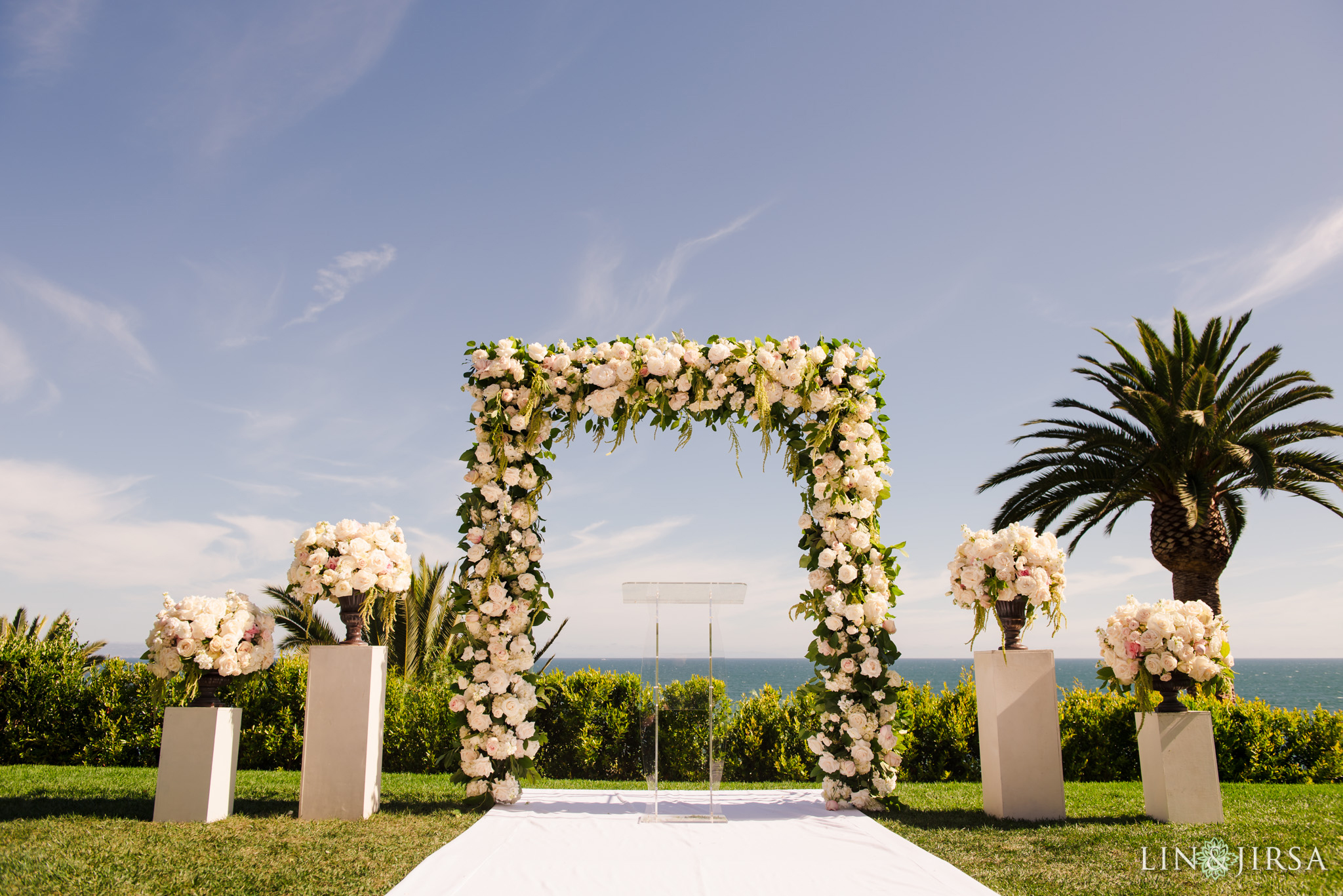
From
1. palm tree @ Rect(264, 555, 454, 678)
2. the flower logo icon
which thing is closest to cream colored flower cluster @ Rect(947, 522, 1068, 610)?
the flower logo icon

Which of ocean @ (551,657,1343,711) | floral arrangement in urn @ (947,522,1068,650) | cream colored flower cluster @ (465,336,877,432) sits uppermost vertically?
cream colored flower cluster @ (465,336,877,432)

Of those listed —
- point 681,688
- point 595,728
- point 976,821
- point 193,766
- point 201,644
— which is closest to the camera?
point 193,766

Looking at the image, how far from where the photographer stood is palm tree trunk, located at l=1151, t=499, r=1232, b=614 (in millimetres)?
11852

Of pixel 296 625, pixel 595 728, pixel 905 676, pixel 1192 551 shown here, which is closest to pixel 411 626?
pixel 296 625

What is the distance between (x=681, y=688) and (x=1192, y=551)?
10.1 metres

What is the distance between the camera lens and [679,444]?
7.27 m

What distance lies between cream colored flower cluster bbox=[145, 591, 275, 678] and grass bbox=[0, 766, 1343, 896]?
1150 mm

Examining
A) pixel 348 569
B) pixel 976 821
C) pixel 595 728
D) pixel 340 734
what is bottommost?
pixel 976 821

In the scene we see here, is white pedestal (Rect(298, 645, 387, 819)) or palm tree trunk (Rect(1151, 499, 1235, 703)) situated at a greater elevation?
palm tree trunk (Rect(1151, 499, 1235, 703))

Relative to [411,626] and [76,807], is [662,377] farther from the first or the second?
[411,626]

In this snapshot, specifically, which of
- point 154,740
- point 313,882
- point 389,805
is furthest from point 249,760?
point 313,882

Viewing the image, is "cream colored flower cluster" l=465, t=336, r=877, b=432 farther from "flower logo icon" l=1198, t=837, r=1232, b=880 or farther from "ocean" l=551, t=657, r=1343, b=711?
"flower logo icon" l=1198, t=837, r=1232, b=880

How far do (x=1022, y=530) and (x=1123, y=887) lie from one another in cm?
294

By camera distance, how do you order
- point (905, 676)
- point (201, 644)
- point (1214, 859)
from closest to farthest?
point (1214, 859) → point (201, 644) → point (905, 676)
